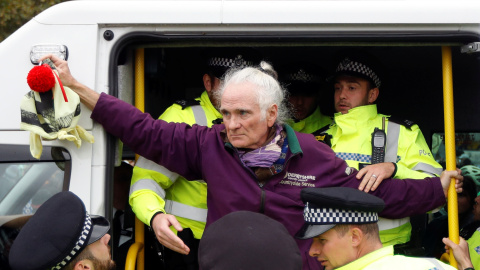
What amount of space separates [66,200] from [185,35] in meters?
0.93

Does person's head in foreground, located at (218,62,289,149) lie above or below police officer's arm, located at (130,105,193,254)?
above

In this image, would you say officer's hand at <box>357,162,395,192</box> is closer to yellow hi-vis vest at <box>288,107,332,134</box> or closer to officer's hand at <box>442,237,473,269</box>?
officer's hand at <box>442,237,473,269</box>

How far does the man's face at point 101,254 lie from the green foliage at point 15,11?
7925 millimetres

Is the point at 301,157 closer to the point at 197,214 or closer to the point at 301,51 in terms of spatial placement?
the point at 197,214

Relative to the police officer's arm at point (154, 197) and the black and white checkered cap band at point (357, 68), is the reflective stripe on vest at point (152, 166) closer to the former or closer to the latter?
the police officer's arm at point (154, 197)

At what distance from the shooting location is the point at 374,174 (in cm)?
314

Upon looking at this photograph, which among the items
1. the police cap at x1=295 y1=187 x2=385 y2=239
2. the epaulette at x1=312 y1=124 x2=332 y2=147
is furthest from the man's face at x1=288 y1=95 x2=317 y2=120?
the police cap at x1=295 y1=187 x2=385 y2=239

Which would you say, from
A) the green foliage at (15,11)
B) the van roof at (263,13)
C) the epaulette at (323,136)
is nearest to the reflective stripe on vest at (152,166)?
the van roof at (263,13)

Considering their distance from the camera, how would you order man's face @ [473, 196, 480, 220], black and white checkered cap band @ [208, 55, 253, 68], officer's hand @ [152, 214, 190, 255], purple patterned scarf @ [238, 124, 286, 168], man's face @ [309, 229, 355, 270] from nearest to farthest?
man's face @ [309, 229, 355, 270] < officer's hand @ [152, 214, 190, 255] < purple patterned scarf @ [238, 124, 286, 168] < black and white checkered cap band @ [208, 55, 253, 68] < man's face @ [473, 196, 480, 220]

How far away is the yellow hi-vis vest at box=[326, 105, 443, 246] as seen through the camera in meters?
3.35

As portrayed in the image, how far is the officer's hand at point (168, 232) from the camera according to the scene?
9.30 ft

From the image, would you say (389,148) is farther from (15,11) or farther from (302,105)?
(15,11)

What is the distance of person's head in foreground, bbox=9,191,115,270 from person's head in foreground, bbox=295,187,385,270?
0.72m

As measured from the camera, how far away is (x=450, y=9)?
2926 mm
